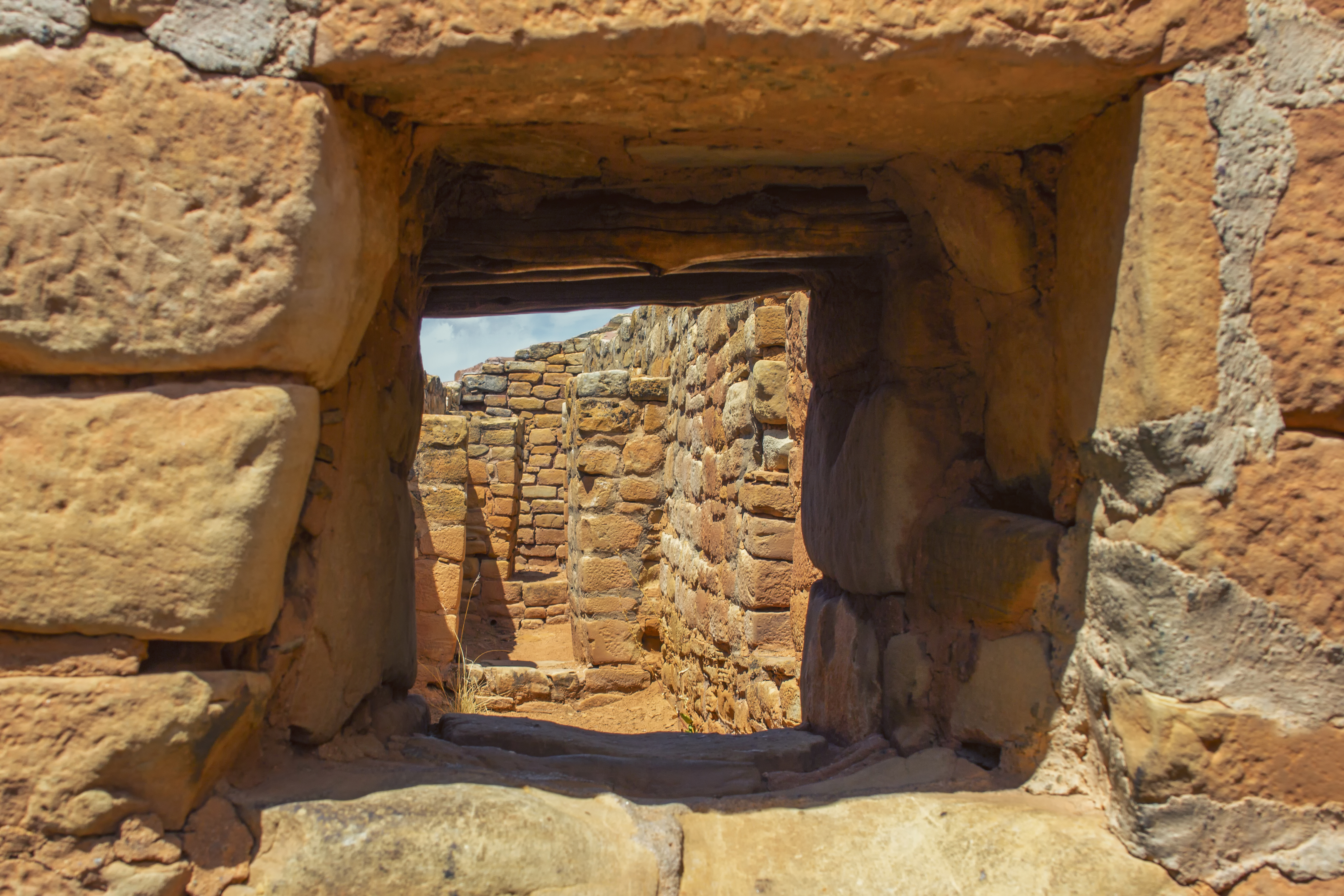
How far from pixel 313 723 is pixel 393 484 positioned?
23.7 inches

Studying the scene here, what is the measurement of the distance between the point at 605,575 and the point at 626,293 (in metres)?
3.69

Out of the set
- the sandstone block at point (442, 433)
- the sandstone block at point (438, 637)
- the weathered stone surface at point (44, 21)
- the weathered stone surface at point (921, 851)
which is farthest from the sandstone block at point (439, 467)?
the weathered stone surface at point (44, 21)

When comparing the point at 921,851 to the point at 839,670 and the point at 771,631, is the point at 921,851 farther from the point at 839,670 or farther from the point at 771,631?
the point at 771,631

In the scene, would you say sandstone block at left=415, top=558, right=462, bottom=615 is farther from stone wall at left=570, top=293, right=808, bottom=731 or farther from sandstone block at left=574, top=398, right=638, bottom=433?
sandstone block at left=574, top=398, right=638, bottom=433

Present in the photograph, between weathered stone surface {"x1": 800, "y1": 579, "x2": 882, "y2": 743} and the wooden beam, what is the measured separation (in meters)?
0.98

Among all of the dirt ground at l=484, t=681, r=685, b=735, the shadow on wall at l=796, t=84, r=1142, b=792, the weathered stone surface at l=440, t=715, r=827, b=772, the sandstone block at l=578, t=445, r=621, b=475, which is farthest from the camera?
the sandstone block at l=578, t=445, r=621, b=475

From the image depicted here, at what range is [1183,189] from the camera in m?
1.30

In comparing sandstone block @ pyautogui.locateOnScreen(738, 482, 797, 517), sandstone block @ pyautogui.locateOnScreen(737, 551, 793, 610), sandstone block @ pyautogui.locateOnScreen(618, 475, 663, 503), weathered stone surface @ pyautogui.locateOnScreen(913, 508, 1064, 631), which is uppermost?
weathered stone surface @ pyautogui.locateOnScreen(913, 508, 1064, 631)

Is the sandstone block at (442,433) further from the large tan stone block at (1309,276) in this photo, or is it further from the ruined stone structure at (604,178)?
the large tan stone block at (1309,276)

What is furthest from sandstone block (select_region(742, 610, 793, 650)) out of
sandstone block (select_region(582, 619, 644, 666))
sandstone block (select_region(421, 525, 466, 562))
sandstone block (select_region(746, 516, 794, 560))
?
sandstone block (select_region(421, 525, 466, 562))

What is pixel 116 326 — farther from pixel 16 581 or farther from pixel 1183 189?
pixel 1183 189

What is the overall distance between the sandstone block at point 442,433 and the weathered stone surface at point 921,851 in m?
5.79

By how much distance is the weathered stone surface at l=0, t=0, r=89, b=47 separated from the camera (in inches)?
45.9

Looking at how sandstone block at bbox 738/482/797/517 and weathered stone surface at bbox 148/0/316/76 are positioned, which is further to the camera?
sandstone block at bbox 738/482/797/517
